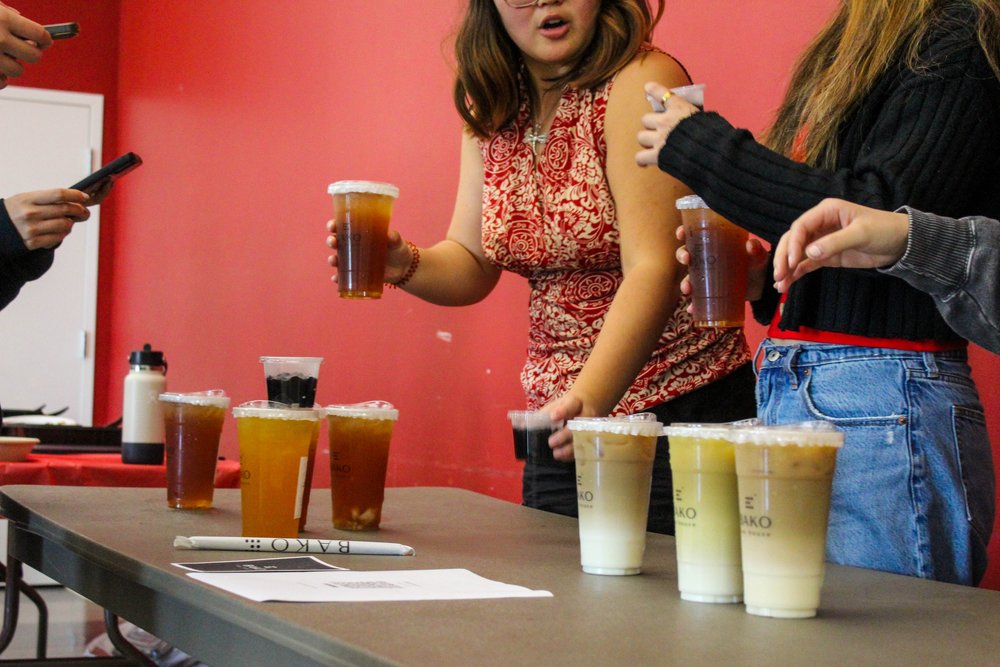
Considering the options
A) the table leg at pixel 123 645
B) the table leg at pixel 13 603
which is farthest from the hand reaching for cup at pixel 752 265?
the table leg at pixel 123 645

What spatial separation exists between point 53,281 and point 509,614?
21.5 feet

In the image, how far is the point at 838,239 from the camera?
1.16m

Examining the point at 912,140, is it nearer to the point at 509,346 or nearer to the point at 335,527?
the point at 335,527

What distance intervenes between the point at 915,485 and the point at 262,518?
836 mm

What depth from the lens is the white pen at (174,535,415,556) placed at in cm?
135

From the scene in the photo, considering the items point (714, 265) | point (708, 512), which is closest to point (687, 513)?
point (708, 512)

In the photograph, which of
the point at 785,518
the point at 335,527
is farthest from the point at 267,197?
the point at 785,518

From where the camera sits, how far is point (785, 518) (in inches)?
39.4

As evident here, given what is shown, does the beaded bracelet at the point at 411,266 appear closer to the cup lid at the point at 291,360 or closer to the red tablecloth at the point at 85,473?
the cup lid at the point at 291,360

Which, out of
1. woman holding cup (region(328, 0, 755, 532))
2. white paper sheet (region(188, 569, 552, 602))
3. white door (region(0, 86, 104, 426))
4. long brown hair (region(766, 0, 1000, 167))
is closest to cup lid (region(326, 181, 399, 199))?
woman holding cup (region(328, 0, 755, 532))

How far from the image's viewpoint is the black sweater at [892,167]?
1401 millimetres

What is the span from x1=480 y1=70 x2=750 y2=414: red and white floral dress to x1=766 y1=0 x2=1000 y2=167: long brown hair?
0.41 metres

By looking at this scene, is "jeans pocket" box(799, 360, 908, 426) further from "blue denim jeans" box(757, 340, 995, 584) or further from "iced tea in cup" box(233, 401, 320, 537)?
"iced tea in cup" box(233, 401, 320, 537)

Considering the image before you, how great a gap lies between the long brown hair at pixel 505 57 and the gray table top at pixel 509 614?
0.85m
